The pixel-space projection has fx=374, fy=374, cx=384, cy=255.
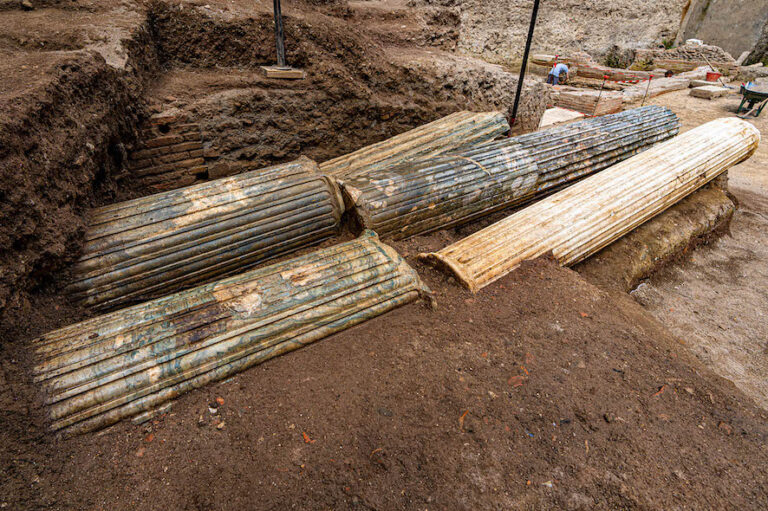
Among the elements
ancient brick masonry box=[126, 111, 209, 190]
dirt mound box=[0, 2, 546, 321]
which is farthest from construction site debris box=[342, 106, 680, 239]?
ancient brick masonry box=[126, 111, 209, 190]

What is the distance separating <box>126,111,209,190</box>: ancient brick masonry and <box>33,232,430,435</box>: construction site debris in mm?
1519

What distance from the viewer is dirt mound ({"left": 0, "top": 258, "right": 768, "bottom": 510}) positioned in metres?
1.68

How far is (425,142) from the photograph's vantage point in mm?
4230

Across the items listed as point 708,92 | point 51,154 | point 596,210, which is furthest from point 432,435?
point 708,92

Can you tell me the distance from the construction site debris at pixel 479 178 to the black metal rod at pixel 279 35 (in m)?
1.65

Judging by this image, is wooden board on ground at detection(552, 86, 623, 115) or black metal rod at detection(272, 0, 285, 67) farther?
wooden board on ground at detection(552, 86, 623, 115)

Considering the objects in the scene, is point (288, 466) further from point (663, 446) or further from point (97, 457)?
point (663, 446)

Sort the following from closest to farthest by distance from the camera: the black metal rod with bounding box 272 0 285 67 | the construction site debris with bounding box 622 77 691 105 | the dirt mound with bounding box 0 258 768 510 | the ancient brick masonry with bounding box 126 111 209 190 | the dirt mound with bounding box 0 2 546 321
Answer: the dirt mound with bounding box 0 258 768 510 → the dirt mound with bounding box 0 2 546 321 → the ancient brick masonry with bounding box 126 111 209 190 → the black metal rod with bounding box 272 0 285 67 → the construction site debris with bounding box 622 77 691 105

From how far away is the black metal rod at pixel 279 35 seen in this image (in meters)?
3.60

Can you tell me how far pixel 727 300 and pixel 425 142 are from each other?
3566 millimetres

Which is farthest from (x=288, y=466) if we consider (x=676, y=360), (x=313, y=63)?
(x=313, y=63)

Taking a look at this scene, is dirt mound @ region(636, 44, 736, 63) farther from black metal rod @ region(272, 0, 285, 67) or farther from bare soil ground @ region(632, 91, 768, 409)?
black metal rod @ region(272, 0, 285, 67)

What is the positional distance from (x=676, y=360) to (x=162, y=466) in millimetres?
3151

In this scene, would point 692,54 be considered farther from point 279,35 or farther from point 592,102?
point 279,35
